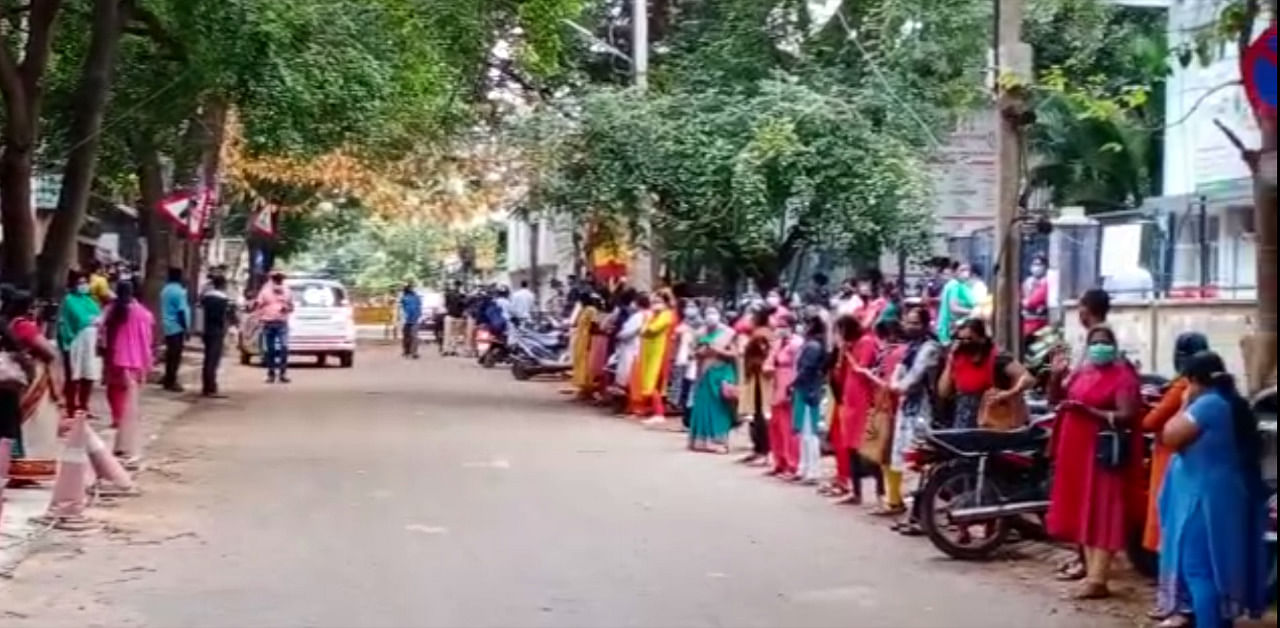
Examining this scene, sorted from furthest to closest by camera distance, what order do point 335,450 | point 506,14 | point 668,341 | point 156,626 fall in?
point 506,14 < point 668,341 < point 335,450 < point 156,626

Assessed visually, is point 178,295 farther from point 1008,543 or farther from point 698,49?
point 1008,543

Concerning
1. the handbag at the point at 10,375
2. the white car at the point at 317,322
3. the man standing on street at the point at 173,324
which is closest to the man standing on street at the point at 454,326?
the white car at the point at 317,322

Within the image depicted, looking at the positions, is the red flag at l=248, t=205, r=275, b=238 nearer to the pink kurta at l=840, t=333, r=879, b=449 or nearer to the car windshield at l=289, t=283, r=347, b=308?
the car windshield at l=289, t=283, r=347, b=308

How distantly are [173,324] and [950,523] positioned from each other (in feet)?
52.2

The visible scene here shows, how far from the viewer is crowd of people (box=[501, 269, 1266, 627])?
30.6ft

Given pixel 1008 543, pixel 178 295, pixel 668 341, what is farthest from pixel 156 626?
pixel 178 295

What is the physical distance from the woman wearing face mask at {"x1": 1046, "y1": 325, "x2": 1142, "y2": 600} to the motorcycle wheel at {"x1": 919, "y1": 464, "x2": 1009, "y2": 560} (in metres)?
1.42

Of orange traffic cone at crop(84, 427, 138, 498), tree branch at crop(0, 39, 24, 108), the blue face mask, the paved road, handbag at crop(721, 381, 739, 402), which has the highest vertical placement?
tree branch at crop(0, 39, 24, 108)

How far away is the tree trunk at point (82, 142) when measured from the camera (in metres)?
20.1

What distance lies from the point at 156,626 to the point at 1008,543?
5839 millimetres

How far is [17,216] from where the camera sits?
20.0m

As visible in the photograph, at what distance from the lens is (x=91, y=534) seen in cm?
1359

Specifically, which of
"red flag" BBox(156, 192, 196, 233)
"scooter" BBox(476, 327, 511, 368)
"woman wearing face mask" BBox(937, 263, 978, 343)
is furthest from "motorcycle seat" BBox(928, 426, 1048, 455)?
"scooter" BBox(476, 327, 511, 368)

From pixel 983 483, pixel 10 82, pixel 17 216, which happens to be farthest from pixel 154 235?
pixel 983 483
